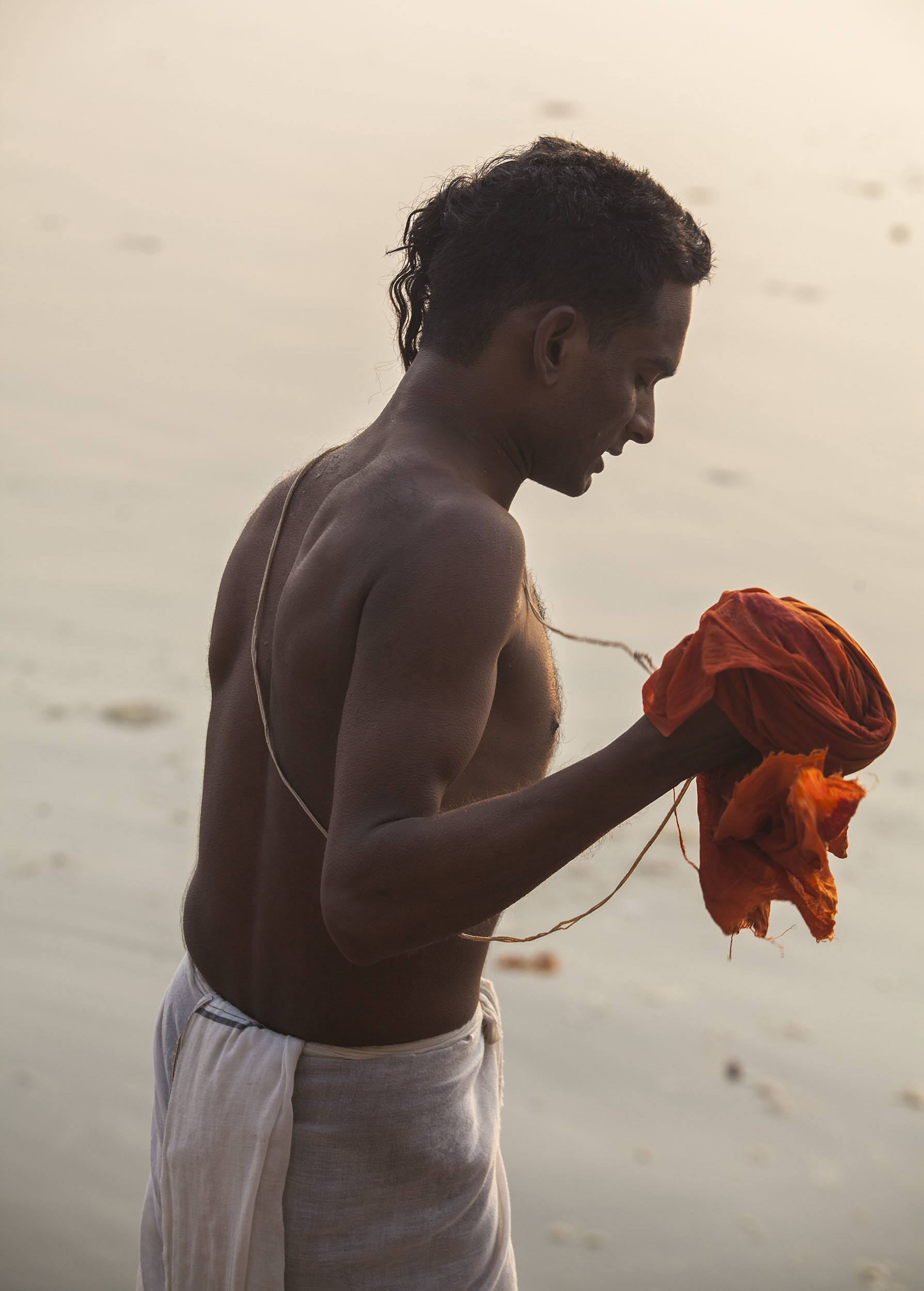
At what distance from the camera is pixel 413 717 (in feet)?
4.12

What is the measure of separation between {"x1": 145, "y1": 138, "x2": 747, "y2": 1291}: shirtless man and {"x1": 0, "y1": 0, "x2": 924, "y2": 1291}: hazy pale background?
0.78 metres

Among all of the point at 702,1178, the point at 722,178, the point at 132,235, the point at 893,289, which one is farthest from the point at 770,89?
the point at 702,1178

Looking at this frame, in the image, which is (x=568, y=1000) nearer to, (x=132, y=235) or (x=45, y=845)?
(x=45, y=845)

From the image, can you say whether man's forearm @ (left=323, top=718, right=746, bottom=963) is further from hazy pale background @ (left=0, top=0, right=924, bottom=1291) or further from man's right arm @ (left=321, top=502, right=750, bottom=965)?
hazy pale background @ (left=0, top=0, right=924, bottom=1291)

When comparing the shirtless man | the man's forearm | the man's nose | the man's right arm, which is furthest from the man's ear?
the man's forearm

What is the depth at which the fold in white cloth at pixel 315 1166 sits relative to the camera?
1.55 m

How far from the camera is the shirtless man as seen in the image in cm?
124

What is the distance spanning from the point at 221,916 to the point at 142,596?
152 inches

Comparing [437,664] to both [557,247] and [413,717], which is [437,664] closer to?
[413,717]

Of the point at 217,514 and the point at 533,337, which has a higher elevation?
the point at 533,337

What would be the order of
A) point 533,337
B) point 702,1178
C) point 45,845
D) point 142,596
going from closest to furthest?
point 533,337 → point 702,1178 → point 45,845 → point 142,596

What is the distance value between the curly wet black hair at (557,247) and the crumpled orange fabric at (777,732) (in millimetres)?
451

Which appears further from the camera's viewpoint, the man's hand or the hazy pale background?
the hazy pale background

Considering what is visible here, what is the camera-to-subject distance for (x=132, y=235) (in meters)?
7.59
